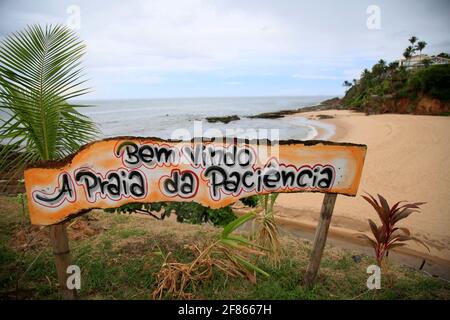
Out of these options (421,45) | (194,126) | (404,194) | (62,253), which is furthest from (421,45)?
(62,253)

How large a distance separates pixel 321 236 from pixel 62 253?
120 inches

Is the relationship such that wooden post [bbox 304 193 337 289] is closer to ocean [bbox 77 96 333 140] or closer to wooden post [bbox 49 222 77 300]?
ocean [bbox 77 96 333 140]

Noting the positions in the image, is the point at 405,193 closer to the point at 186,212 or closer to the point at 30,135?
the point at 186,212

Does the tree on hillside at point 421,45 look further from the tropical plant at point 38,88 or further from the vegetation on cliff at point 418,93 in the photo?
the tropical plant at point 38,88

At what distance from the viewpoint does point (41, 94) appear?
3375 millimetres

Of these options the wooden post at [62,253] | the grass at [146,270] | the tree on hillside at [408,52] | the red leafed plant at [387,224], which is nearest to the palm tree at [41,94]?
the wooden post at [62,253]

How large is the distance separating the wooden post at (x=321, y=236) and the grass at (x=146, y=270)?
170 millimetres

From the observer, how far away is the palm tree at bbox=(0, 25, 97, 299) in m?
3.29

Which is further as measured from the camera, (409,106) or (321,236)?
(409,106)

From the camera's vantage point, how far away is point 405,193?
951 centimetres

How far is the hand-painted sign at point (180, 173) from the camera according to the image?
3.41 m

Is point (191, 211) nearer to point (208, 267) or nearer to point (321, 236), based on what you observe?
point (208, 267)

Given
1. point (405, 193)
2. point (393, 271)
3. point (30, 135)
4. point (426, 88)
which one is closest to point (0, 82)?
point (30, 135)

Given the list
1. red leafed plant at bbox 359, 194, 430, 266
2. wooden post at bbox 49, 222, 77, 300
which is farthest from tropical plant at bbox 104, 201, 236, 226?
red leafed plant at bbox 359, 194, 430, 266
